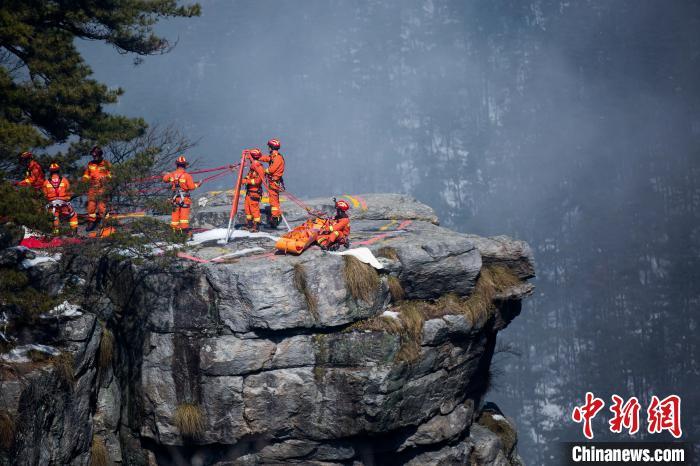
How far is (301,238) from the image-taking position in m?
21.8

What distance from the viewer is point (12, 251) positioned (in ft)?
68.4

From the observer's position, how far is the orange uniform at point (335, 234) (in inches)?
869

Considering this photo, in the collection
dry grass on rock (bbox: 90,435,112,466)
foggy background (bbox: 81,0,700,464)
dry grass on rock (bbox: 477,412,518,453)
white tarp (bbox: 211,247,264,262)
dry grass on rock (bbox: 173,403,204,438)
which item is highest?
foggy background (bbox: 81,0,700,464)

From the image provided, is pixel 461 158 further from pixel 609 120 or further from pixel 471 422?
pixel 471 422

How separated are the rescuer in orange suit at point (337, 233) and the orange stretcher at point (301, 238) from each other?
154mm

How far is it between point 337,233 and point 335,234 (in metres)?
0.06

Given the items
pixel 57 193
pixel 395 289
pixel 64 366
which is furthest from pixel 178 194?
pixel 395 289

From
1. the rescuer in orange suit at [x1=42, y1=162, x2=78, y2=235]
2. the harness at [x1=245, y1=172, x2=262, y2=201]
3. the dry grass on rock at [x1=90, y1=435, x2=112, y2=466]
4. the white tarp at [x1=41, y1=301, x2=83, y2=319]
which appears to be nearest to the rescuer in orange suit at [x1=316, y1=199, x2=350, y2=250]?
the harness at [x1=245, y1=172, x2=262, y2=201]

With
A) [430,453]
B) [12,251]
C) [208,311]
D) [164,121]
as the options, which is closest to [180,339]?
[208,311]

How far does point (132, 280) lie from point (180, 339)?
2347 millimetres

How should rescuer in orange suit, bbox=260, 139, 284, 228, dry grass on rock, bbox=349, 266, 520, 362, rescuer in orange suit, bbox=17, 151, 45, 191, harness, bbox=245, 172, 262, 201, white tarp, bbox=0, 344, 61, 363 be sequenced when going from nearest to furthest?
white tarp, bbox=0, 344, 61, 363 < dry grass on rock, bbox=349, 266, 520, 362 < rescuer in orange suit, bbox=17, 151, 45, 191 < harness, bbox=245, 172, 262, 201 < rescuer in orange suit, bbox=260, 139, 284, 228

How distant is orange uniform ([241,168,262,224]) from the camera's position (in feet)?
77.0

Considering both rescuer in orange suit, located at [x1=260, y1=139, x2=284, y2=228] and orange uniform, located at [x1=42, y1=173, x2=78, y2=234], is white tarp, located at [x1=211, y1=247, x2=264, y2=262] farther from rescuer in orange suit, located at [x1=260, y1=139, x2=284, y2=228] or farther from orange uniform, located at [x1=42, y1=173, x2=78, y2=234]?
orange uniform, located at [x1=42, y1=173, x2=78, y2=234]

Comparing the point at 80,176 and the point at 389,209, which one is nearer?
the point at 80,176
